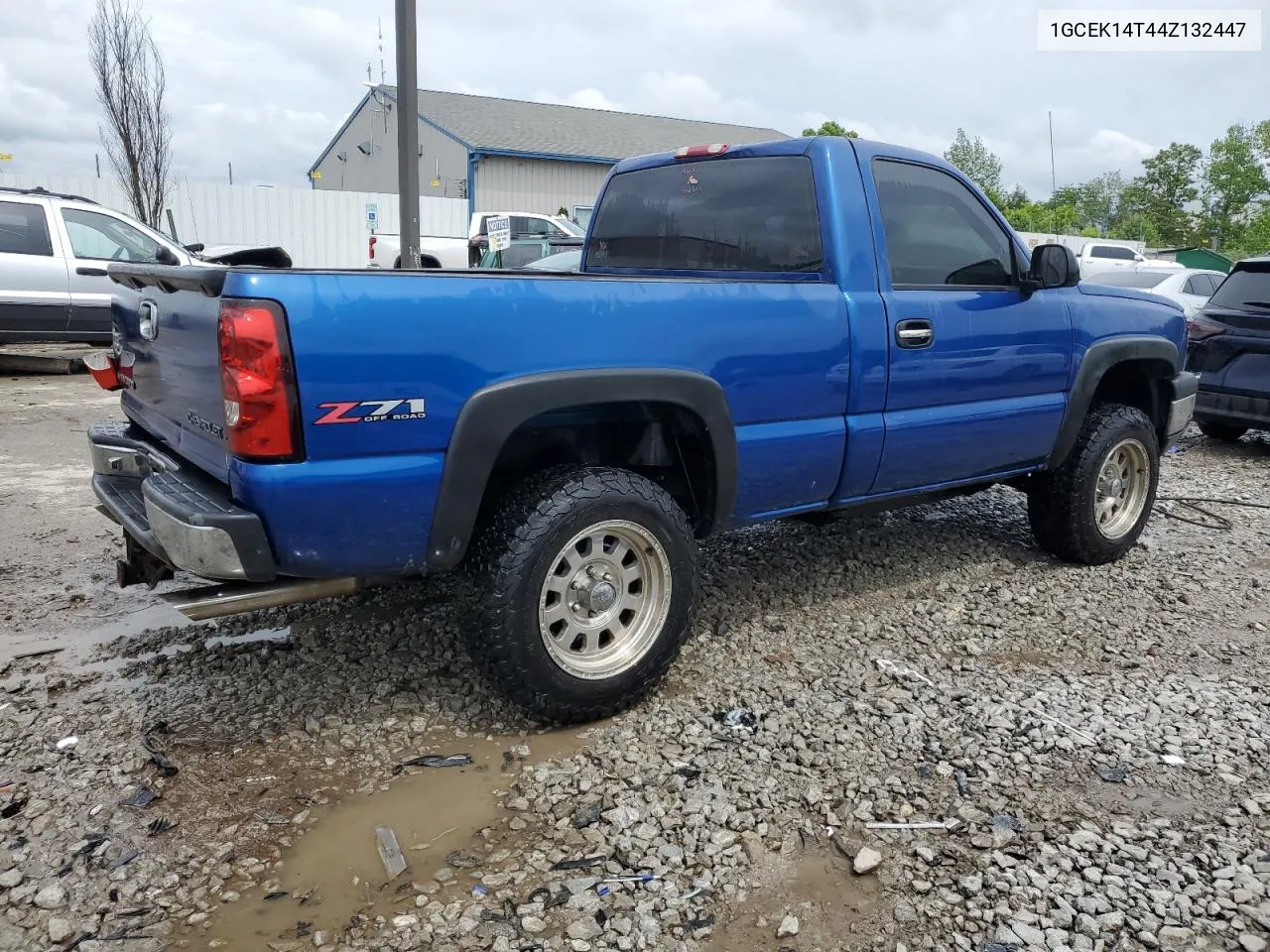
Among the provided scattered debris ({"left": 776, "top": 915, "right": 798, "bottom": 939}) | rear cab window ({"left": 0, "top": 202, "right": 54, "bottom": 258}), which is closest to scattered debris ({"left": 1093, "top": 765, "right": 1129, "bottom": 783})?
scattered debris ({"left": 776, "top": 915, "right": 798, "bottom": 939})

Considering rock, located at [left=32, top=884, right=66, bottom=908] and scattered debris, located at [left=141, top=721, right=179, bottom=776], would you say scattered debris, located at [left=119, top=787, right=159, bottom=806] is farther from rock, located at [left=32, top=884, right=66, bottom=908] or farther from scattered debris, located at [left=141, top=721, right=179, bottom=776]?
rock, located at [left=32, top=884, right=66, bottom=908]

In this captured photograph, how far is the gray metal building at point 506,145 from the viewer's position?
31.2 metres

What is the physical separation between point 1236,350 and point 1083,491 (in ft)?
13.5

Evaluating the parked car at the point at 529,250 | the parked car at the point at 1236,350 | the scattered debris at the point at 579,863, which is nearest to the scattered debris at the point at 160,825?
the scattered debris at the point at 579,863

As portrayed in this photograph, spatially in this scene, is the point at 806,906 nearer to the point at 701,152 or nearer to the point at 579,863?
the point at 579,863

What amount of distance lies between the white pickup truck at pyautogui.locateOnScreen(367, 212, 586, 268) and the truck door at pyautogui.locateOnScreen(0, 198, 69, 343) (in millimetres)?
6222

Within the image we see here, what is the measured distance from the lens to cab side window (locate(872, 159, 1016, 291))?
12.9ft

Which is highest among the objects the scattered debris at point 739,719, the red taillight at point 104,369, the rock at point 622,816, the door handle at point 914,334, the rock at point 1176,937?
the door handle at point 914,334

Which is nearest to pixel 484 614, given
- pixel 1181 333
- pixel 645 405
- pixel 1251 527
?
pixel 645 405

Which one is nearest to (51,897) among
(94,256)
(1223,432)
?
(1223,432)

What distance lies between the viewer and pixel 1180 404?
5.17m

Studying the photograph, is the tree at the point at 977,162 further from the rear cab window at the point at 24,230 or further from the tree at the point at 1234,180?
the rear cab window at the point at 24,230

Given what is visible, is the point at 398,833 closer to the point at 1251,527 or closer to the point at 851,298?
the point at 851,298

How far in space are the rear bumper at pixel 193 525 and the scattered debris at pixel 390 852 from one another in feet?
2.51
